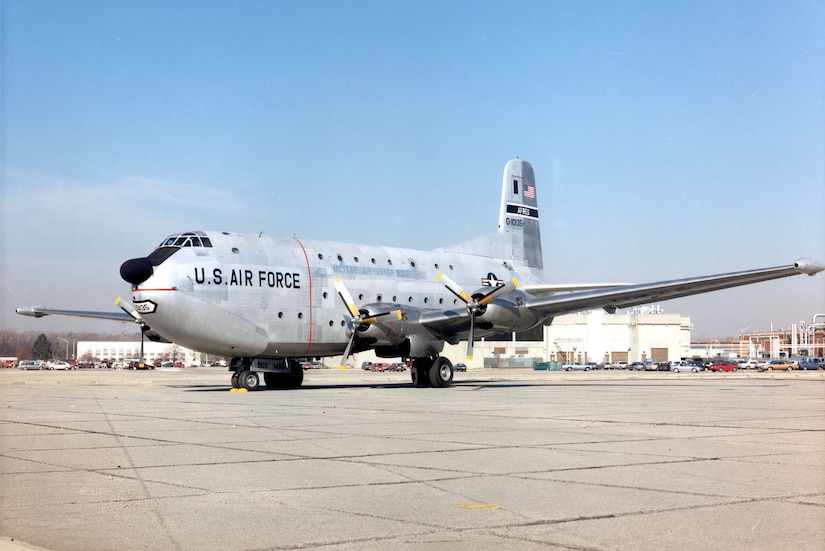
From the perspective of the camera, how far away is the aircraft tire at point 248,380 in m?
27.4

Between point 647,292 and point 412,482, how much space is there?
21.5m

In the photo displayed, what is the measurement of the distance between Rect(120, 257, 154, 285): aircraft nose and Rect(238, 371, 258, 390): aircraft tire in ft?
15.1

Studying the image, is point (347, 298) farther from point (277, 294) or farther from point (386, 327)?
point (277, 294)

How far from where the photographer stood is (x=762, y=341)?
574 feet

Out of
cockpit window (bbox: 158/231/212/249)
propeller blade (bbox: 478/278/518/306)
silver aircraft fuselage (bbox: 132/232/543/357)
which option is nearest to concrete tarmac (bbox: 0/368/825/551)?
silver aircraft fuselage (bbox: 132/232/543/357)

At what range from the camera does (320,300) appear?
28328mm

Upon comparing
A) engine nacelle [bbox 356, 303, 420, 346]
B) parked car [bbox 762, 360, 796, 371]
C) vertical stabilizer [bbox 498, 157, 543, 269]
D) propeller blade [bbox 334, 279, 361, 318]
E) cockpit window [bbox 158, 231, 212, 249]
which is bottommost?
parked car [bbox 762, 360, 796, 371]

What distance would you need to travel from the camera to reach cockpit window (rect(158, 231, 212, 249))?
26109 millimetres

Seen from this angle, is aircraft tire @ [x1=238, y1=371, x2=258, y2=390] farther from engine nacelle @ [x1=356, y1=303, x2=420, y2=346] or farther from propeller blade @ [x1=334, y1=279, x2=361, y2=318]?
propeller blade @ [x1=334, y1=279, x2=361, y2=318]

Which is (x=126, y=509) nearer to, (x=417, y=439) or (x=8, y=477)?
(x=8, y=477)

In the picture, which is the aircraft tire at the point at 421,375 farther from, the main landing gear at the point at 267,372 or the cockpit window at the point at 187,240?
A: the cockpit window at the point at 187,240

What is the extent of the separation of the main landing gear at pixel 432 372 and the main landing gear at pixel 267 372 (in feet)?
13.6

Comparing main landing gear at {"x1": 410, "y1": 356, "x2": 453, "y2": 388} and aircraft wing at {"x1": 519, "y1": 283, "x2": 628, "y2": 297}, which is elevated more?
aircraft wing at {"x1": 519, "y1": 283, "x2": 628, "y2": 297}

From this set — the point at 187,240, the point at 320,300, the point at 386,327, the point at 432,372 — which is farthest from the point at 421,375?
the point at 187,240
